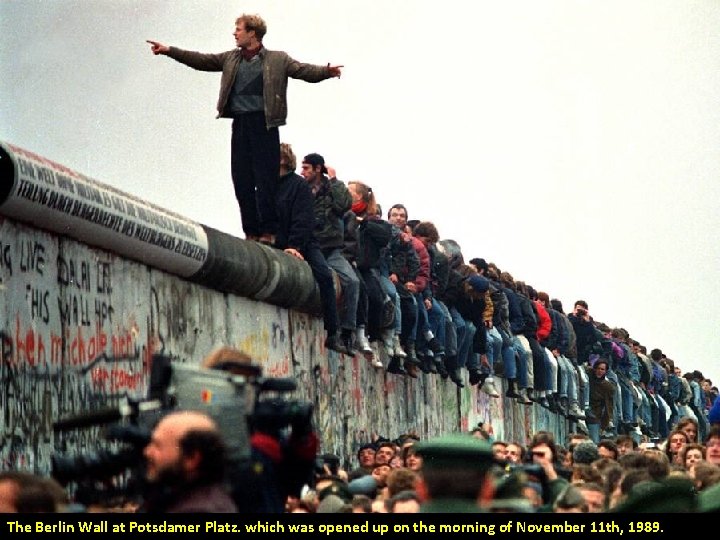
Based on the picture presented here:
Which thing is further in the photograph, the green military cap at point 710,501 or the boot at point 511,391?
the boot at point 511,391

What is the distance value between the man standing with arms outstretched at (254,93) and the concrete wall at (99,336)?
114 cm

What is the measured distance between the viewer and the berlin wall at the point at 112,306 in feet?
49.9

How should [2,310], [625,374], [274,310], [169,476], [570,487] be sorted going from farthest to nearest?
[625,374]
[274,310]
[2,310]
[570,487]
[169,476]

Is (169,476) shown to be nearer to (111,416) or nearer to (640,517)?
(111,416)

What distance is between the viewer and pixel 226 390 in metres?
9.94

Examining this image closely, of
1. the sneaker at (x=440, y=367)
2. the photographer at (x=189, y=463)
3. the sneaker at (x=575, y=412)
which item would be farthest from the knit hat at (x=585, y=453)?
the sneaker at (x=575, y=412)

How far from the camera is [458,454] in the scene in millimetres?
8805

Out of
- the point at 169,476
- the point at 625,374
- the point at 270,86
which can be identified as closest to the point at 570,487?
the point at 169,476

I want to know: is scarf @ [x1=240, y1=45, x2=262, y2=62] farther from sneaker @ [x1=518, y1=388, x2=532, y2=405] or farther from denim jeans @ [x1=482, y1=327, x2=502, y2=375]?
sneaker @ [x1=518, y1=388, x2=532, y2=405]

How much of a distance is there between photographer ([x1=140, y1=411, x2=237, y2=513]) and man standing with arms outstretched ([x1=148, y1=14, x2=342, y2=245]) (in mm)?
12296

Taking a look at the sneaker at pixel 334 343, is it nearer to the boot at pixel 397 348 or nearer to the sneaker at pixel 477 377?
the boot at pixel 397 348

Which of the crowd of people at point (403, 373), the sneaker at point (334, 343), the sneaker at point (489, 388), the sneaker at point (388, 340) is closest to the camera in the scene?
the crowd of people at point (403, 373)

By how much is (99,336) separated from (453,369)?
14081 mm

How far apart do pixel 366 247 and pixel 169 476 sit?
16220mm
